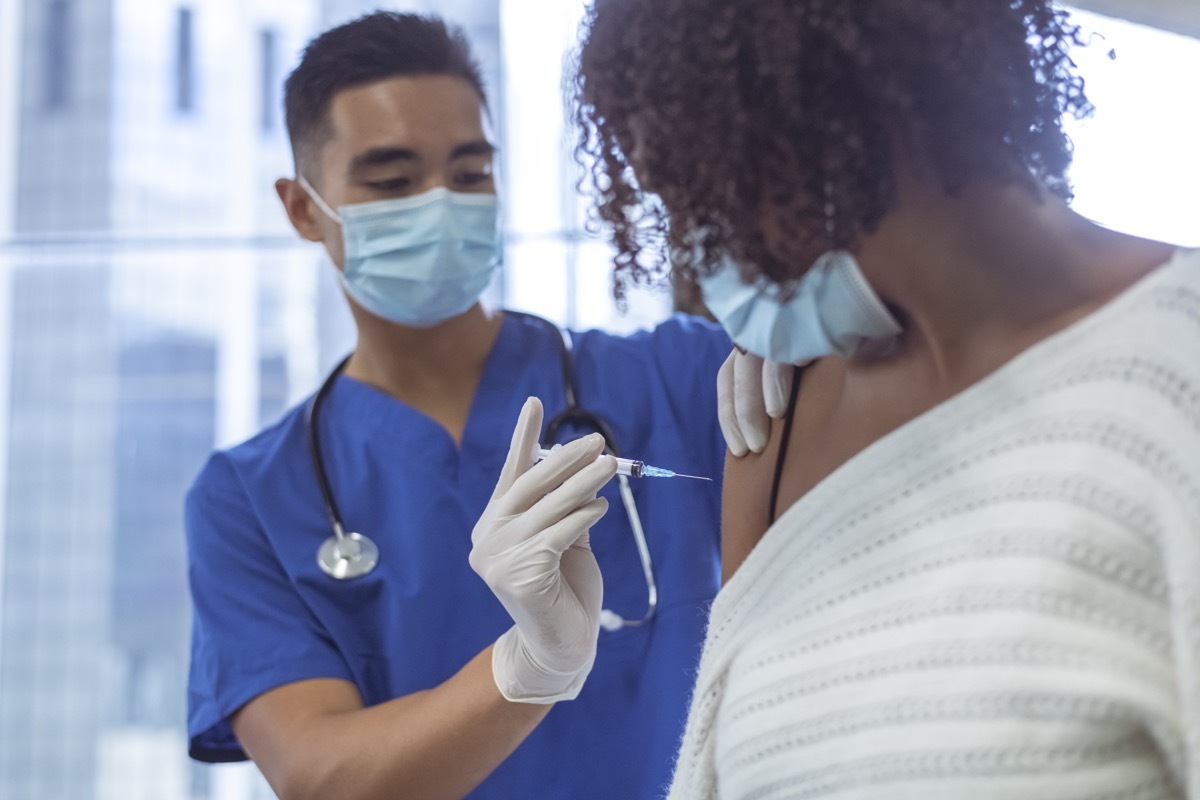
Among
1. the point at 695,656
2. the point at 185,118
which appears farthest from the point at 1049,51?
the point at 185,118

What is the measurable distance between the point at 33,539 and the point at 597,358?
1.56 meters

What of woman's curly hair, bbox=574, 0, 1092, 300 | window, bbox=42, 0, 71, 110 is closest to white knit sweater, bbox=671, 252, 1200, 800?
woman's curly hair, bbox=574, 0, 1092, 300

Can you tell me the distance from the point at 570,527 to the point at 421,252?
25.5 inches

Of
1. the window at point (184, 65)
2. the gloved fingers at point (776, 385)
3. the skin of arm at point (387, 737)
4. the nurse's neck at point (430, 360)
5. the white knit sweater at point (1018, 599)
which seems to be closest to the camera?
the white knit sweater at point (1018, 599)

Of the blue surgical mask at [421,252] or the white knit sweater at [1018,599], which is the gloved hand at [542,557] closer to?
the white knit sweater at [1018,599]

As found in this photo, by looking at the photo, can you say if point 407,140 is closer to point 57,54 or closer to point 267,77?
point 267,77

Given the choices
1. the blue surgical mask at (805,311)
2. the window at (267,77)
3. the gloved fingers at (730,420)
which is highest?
the window at (267,77)

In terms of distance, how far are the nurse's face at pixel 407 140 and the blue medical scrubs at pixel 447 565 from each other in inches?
11.7

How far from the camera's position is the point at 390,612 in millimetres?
1562

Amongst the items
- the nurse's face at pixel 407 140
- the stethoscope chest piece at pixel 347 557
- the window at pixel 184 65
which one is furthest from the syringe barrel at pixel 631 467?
the window at pixel 184 65

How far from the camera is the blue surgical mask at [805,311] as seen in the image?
0.88 meters

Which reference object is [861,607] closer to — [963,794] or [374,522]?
A: [963,794]

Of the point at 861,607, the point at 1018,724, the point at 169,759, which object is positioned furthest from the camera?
the point at 169,759

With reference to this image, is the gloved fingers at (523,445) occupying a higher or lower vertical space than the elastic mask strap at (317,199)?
lower
